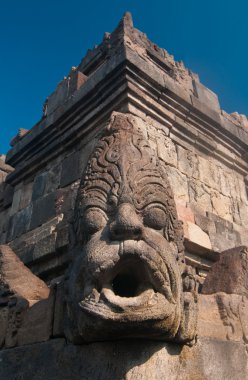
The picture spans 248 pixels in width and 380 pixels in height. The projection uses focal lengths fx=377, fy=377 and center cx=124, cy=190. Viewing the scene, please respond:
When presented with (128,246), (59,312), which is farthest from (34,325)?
(128,246)

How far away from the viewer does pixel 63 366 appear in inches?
91.7

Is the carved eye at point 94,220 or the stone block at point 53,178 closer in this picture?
the carved eye at point 94,220

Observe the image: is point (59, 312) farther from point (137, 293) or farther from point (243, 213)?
point (243, 213)

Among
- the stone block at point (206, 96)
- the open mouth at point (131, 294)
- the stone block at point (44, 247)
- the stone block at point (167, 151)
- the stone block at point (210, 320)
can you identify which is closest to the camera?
the open mouth at point (131, 294)

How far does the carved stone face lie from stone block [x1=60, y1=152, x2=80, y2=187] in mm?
1918

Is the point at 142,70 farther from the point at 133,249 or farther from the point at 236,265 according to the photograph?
the point at 133,249

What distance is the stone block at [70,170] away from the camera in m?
4.65

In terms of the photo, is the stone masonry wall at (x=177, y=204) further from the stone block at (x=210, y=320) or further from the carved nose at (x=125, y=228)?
the carved nose at (x=125, y=228)

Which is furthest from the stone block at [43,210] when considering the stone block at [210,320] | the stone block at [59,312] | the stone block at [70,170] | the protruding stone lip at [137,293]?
the protruding stone lip at [137,293]

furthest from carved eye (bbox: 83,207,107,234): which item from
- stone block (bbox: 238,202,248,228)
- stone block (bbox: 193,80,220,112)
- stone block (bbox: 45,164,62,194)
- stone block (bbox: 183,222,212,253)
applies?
stone block (bbox: 193,80,220,112)

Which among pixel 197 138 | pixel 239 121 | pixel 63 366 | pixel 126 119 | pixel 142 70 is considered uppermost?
pixel 239 121

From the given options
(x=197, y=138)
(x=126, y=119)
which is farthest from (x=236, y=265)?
(x=197, y=138)

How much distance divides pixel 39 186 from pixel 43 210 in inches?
19.7

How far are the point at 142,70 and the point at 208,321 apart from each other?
2945 mm
